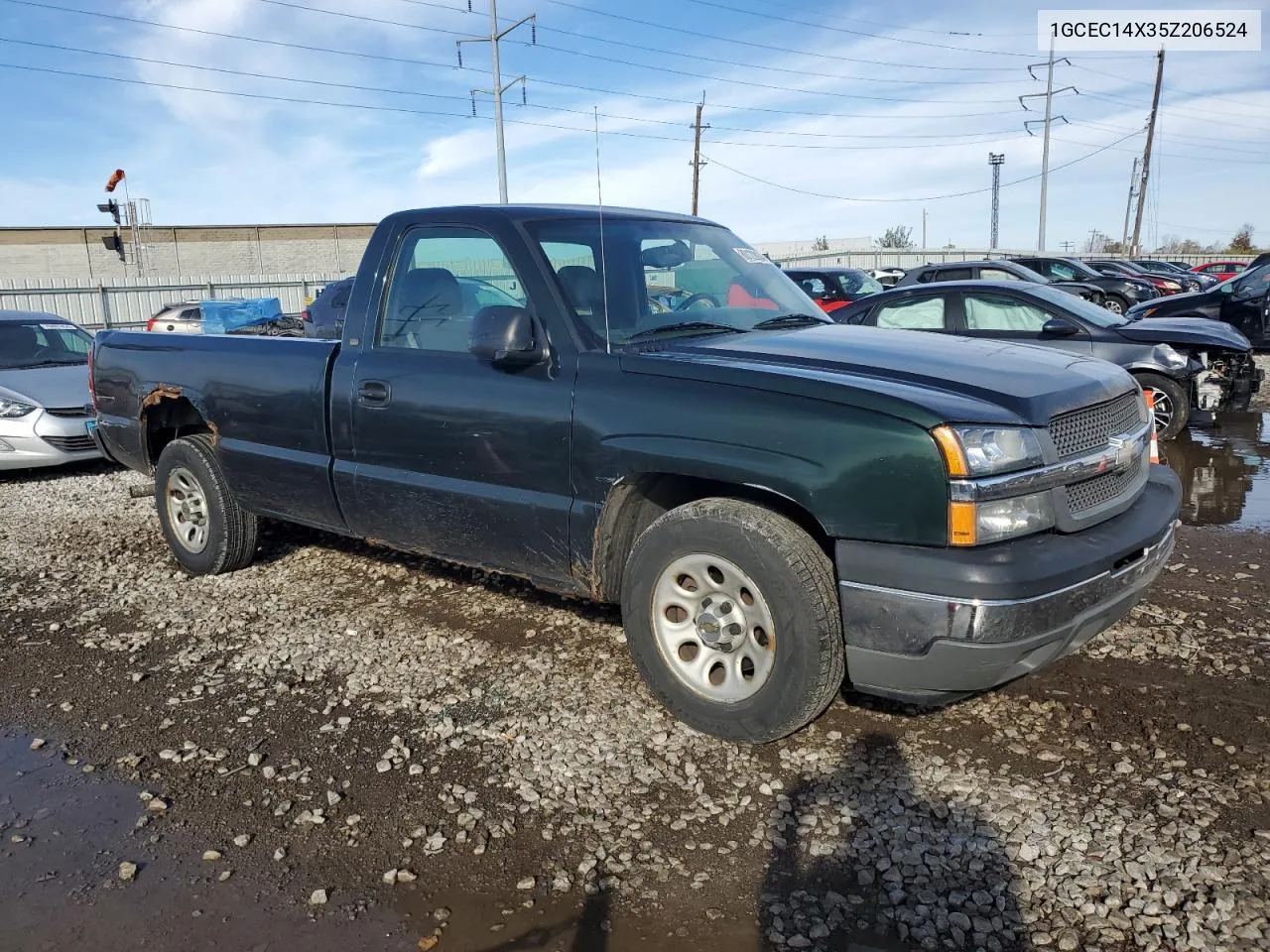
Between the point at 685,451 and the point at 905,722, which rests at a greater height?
the point at 685,451

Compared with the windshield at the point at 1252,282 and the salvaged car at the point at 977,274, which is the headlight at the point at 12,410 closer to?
the salvaged car at the point at 977,274

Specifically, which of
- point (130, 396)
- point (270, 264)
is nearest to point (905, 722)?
point (130, 396)

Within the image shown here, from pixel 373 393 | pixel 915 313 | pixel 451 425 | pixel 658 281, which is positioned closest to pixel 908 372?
pixel 658 281

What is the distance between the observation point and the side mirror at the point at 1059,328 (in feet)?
28.2

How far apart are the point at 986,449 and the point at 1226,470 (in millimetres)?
6288

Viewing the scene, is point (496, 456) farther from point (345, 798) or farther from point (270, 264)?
point (270, 264)

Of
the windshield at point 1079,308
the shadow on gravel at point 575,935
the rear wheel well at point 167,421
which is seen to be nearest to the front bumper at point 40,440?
the rear wheel well at point 167,421

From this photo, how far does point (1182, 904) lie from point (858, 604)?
3.81ft

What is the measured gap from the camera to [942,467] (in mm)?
2934

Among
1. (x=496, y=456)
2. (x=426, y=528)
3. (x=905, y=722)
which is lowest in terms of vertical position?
(x=905, y=722)

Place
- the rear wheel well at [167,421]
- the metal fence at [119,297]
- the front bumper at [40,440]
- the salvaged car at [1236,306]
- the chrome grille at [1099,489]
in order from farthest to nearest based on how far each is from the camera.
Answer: the metal fence at [119,297] → the salvaged car at [1236,306] → the front bumper at [40,440] → the rear wheel well at [167,421] → the chrome grille at [1099,489]

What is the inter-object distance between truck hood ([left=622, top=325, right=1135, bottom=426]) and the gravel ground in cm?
123

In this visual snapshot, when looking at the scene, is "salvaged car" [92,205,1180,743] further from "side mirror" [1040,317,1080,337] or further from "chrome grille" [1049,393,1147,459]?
"side mirror" [1040,317,1080,337]

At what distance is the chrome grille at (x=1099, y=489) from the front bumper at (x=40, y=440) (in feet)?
27.7
